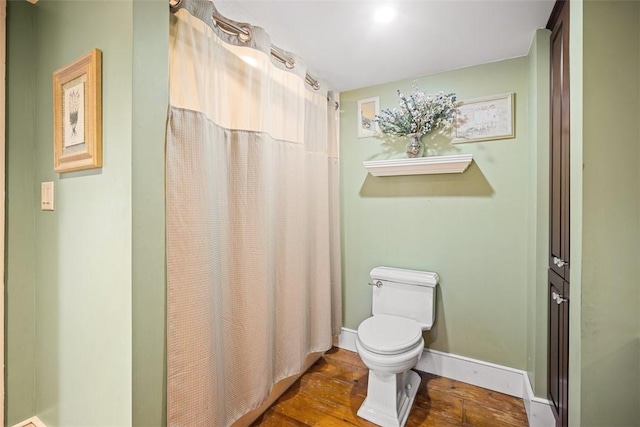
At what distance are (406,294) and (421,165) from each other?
942mm

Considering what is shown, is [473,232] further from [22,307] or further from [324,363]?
[22,307]

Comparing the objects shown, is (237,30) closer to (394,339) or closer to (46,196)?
(46,196)

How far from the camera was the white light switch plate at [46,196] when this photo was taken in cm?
127

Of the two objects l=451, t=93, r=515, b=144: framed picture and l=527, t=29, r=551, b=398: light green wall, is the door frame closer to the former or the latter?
l=451, t=93, r=515, b=144: framed picture

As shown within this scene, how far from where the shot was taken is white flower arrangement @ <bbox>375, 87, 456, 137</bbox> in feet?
6.55

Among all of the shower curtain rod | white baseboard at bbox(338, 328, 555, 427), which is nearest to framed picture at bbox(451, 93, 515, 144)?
the shower curtain rod

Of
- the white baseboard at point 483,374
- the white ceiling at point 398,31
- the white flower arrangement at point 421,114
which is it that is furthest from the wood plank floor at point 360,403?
the white ceiling at point 398,31

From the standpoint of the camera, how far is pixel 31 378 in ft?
4.51

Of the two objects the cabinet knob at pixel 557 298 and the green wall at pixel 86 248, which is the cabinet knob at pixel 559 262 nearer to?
the cabinet knob at pixel 557 298

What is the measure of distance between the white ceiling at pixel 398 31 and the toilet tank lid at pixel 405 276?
150 centimetres

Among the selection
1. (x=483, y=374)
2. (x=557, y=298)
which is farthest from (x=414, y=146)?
(x=483, y=374)

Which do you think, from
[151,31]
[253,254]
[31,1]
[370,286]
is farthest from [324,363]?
[31,1]

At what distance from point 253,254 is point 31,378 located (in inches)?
47.1

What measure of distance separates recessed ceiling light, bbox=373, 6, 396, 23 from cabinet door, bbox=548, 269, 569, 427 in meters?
1.56
